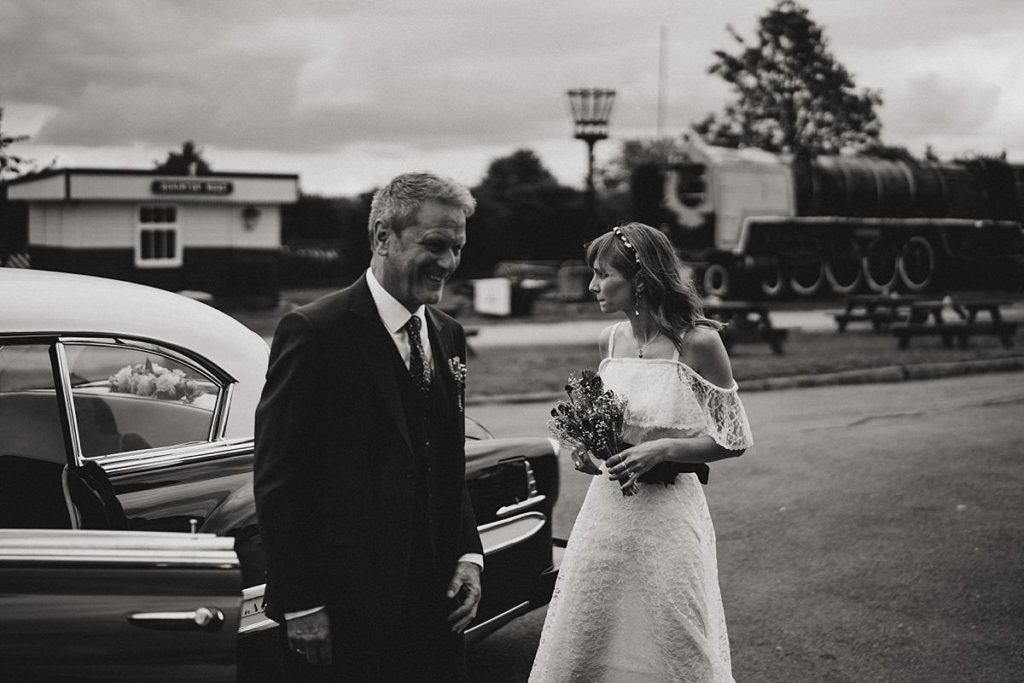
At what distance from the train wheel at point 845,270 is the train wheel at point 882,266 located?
36cm

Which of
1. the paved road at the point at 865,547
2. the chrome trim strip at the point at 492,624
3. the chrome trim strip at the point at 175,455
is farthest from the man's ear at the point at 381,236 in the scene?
the paved road at the point at 865,547

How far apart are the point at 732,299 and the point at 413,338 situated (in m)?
24.4

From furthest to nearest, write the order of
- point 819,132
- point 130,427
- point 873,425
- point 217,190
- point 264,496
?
point 819,132 → point 217,190 → point 873,425 → point 130,427 → point 264,496

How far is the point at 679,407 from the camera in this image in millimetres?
3562

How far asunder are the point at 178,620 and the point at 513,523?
1.80 meters

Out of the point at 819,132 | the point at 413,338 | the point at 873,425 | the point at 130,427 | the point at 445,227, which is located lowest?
the point at 873,425

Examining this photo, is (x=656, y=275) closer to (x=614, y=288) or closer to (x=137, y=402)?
(x=614, y=288)

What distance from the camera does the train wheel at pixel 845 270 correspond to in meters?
27.9

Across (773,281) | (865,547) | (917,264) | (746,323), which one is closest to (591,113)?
(746,323)

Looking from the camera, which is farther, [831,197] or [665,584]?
[831,197]

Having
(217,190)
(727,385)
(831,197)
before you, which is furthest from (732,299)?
(727,385)

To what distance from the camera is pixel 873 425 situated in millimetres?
10055

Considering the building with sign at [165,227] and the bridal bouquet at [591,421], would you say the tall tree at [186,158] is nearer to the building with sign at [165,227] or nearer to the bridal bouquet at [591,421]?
the building with sign at [165,227]

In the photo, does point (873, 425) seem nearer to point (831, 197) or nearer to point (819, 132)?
point (831, 197)
